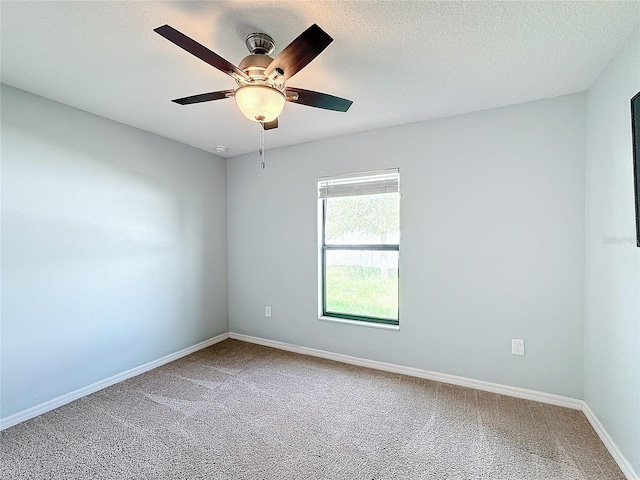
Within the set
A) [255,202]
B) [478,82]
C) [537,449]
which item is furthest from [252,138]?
[537,449]

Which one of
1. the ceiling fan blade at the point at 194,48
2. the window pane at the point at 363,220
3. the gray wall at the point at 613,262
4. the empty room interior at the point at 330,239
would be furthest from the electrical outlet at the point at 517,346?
the ceiling fan blade at the point at 194,48

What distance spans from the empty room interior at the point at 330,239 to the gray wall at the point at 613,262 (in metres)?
0.02

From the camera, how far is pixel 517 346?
2533 millimetres

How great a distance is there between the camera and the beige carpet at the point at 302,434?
1766mm

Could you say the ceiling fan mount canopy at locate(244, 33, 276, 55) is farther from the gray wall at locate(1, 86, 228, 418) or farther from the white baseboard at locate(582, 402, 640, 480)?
the white baseboard at locate(582, 402, 640, 480)

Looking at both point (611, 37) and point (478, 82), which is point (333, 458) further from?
point (611, 37)

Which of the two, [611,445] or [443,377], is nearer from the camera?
[611,445]

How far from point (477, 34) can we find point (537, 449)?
244 centimetres

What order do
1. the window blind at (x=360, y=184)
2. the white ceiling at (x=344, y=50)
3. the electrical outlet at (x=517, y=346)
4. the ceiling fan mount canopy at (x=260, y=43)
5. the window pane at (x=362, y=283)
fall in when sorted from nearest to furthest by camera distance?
the white ceiling at (x=344, y=50)
the ceiling fan mount canopy at (x=260, y=43)
the electrical outlet at (x=517, y=346)
the window blind at (x=360, y=184)
the window pane at (x=362, y=283)

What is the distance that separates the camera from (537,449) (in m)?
1.91

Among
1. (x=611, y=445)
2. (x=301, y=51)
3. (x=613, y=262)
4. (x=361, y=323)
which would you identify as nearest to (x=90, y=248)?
(x=301, y=51)

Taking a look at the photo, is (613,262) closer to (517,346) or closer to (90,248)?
(517,346)

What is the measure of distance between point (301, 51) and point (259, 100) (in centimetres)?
33

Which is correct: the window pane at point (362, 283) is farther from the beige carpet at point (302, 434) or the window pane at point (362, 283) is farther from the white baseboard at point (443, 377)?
the beige carpet at point (302, 434)
